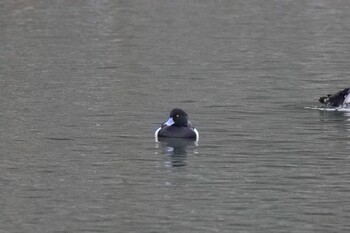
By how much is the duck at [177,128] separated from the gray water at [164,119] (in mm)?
243

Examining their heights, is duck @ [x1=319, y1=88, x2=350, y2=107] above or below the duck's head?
below

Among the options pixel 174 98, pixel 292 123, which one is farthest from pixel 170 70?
pixel 292 123

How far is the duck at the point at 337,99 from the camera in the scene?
97.7 ft

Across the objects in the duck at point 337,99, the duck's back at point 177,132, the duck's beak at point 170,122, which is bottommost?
the duck at point 337,99

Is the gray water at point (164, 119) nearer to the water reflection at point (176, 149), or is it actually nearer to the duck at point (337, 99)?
the water reflection at point (176, 149)

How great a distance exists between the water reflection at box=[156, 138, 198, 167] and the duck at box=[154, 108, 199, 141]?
0.29 feet

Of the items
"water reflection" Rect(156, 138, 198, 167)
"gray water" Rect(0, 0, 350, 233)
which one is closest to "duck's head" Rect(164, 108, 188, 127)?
"water reflection" Rect(156, 138, 198, 167)

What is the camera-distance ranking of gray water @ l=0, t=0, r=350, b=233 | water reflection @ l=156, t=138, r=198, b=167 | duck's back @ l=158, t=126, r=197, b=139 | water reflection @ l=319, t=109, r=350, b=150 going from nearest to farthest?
gray water @ l=0, t=0, r=350, b=233, water reflection @ l=156, t=138, r=198, b=167, duck's back @ l=158, t=126, r=197, b=139, water reflection @ l=319, t=109, r=350, b=150

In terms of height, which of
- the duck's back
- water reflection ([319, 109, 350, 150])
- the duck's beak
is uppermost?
the duck's beak

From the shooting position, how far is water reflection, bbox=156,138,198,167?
24.2m

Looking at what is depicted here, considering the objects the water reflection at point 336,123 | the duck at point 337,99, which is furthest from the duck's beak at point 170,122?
the duck at point 337,99

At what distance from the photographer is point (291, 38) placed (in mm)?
44531

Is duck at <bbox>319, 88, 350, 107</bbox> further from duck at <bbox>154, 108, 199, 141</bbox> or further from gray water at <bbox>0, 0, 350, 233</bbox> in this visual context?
duck at <bbox>154, 108, 199, 141</bbox>

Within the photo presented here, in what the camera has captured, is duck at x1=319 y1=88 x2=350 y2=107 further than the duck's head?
Yes
